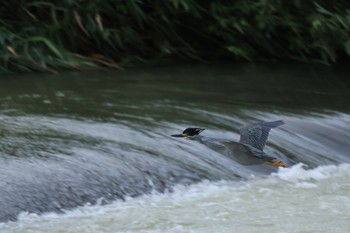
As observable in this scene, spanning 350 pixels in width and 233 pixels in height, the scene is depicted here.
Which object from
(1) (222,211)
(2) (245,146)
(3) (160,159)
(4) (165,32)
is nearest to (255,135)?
(2) (245,146)

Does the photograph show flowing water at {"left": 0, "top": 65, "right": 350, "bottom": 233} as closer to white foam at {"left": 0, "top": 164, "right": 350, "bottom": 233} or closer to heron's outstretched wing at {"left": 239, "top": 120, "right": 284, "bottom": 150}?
white foam at {"left": 0, "top": 164, "right": 350, "bottom": 233}

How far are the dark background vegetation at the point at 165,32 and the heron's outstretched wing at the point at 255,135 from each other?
416 centimetres

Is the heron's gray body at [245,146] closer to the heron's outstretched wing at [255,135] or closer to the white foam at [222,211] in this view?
the heron's outstretched wing at [255,135]

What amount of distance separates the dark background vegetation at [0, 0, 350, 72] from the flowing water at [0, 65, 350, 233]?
55 cm

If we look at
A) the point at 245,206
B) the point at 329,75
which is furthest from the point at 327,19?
the point at 245,206

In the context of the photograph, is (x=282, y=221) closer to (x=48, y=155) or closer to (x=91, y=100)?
(x=48, y=155)

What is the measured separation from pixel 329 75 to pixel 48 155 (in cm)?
440

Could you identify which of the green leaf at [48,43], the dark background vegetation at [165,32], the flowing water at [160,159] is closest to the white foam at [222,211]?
the flowing water at [160,159]

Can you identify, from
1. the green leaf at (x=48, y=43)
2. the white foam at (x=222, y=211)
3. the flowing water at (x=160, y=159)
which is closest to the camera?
the white foam at (x=222, y=211)

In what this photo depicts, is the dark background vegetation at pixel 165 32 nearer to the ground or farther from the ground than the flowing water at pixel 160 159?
farther from the ground

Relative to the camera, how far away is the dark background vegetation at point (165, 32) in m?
8.72

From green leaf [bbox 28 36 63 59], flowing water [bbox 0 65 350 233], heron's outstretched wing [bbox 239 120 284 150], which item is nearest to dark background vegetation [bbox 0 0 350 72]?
green leaf [bbox 28 36 63 59]

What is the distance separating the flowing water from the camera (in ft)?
16.3

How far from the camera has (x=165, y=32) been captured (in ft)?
31.3
